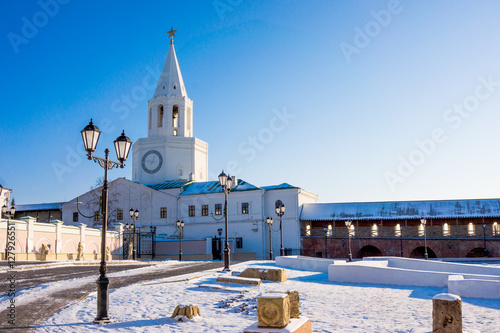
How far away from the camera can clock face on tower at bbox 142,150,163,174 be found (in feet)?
169

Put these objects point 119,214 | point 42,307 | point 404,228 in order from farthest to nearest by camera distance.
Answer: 1. point 119,214
2. point 404,228
3. point 42,307

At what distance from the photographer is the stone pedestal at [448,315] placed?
23.2ft

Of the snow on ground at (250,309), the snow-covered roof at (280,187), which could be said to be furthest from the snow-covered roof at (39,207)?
the snow on ground at (250,309)

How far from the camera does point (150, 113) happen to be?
52.8m

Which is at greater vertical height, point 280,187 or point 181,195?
point 280,187

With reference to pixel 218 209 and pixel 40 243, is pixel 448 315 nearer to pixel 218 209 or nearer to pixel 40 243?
pixel 40 243

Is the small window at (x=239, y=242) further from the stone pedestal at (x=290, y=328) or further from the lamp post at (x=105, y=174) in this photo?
the stone pedestal at (x=290, y=328)

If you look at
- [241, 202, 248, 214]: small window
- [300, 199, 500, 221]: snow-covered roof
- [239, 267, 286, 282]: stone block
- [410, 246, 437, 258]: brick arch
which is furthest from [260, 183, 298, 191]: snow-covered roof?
[239, 267, 286, 282]: stone block

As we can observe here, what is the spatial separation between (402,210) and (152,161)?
27.5 m

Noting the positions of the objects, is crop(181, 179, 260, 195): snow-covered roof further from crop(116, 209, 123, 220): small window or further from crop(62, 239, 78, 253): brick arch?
crop(62, 239, 78, 253): brick arch

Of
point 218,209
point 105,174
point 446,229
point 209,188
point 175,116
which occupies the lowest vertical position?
point 446,229

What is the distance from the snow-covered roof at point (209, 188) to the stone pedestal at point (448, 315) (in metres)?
38.6

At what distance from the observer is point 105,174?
30.2 feet

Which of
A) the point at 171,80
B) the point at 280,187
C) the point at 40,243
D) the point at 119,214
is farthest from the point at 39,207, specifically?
the point at 280,187
